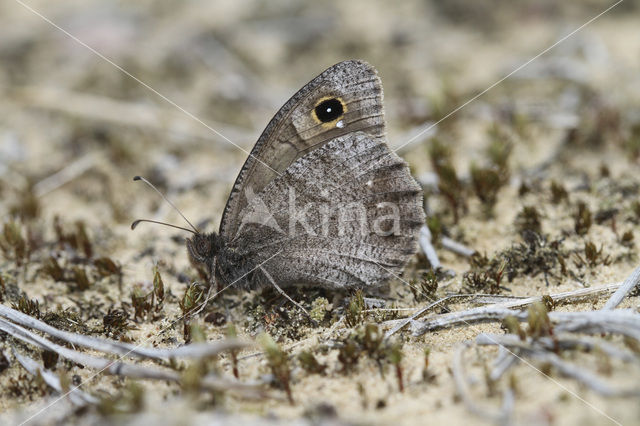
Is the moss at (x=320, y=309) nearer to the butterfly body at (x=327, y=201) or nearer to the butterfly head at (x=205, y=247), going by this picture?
the butterfly body at (x=327, y=201)

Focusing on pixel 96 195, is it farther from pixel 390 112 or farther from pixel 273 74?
pixel 390 112

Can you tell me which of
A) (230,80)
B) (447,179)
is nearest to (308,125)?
(447,179)

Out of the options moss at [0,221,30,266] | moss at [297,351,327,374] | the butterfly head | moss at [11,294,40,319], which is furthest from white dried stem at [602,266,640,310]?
moss at [0,221,30,266]

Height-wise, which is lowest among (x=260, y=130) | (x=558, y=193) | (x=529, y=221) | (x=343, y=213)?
(x=529, y=221)

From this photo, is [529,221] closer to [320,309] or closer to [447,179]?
[447,179]

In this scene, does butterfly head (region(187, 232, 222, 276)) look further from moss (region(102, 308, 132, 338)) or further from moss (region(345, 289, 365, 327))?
moss (region(345, 289, 365, 327))

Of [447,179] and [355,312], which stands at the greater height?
[447,179]

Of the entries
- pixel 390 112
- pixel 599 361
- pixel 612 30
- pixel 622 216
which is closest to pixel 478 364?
pixel 599 361
